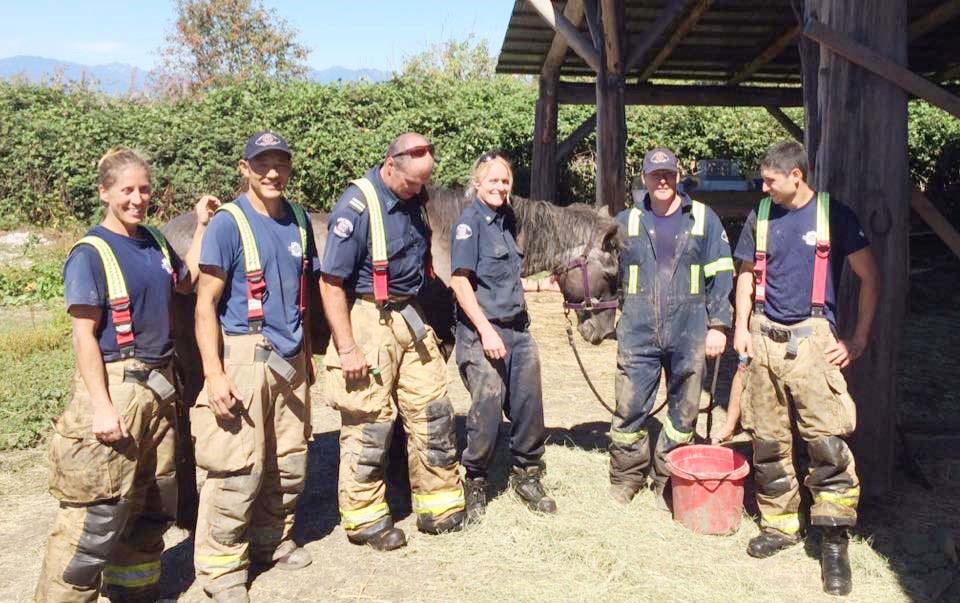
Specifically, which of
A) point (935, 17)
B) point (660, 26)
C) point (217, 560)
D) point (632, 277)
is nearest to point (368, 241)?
point (632, 277)

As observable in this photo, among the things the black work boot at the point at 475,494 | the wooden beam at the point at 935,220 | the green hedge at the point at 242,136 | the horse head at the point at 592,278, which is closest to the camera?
the wooden beam at the point at 935,220

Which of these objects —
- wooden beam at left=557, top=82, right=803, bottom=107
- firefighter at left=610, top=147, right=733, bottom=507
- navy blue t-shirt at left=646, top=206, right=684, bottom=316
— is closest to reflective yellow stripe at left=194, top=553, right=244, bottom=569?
firefighter at left=610, top=147, right=733, bottom=507

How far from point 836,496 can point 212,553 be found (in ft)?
9.55

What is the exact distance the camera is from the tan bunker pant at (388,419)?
402 cm

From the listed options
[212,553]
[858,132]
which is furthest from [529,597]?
[858,132]

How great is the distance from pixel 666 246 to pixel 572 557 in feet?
5.68

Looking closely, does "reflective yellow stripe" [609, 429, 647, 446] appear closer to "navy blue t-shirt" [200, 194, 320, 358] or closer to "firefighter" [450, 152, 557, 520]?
"firefighter" [450, 152, 557, 520]

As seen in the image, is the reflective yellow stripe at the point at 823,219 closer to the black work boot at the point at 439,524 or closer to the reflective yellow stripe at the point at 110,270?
the black work boot at the point at 439,524

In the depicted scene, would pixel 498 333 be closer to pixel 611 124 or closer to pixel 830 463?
pixel 830 463

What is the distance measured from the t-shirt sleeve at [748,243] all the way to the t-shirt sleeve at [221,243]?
2416mm

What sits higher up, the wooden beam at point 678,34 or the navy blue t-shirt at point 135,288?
the wooden beam at point 678,34

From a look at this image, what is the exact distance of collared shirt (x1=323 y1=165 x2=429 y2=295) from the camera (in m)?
3.85

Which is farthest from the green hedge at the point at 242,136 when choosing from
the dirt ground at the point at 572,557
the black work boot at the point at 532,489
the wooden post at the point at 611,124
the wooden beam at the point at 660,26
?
the black work boot at the point at 532,489

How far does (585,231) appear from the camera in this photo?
4.88 meters
